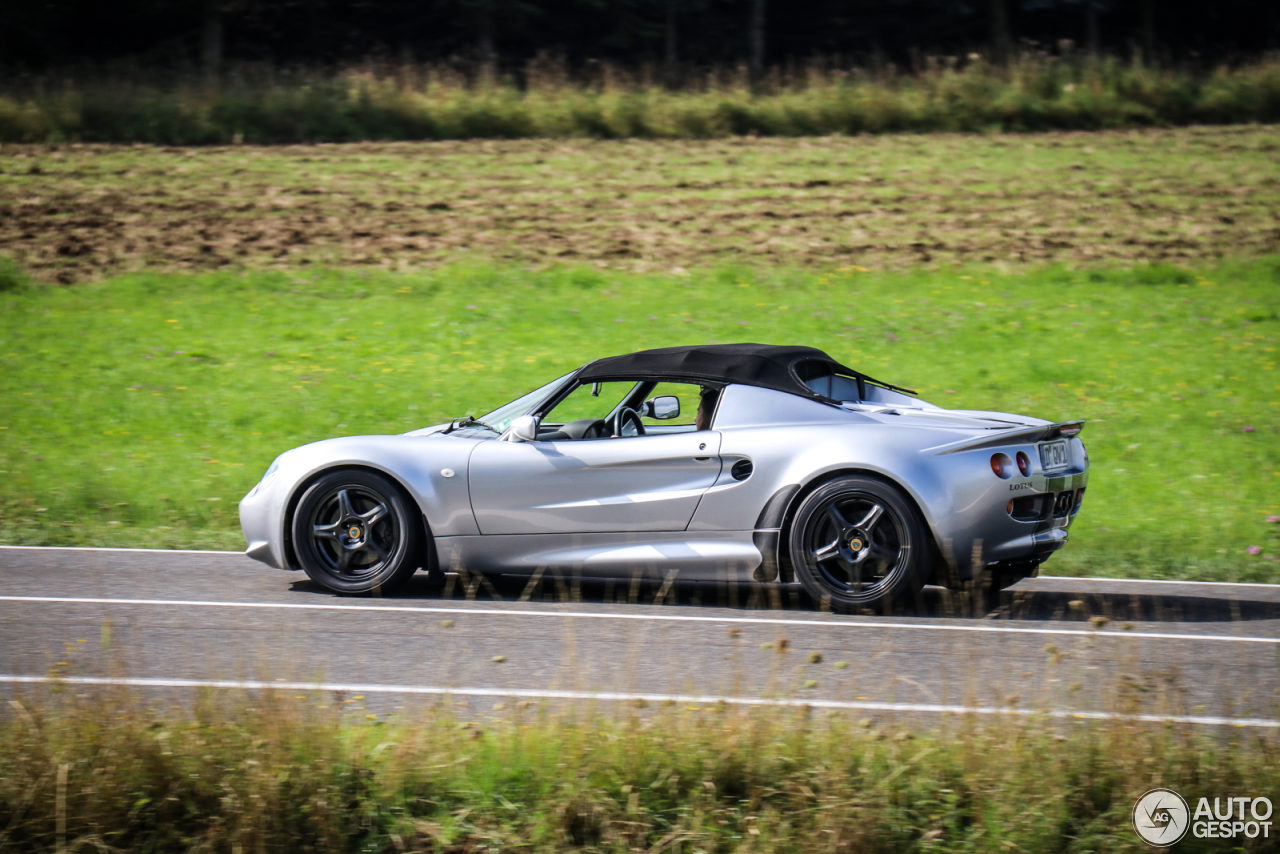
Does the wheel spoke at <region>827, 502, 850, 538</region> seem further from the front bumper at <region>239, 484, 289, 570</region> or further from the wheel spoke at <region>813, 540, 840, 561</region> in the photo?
the front bumper at <region>239, 484, 289, 570</region>

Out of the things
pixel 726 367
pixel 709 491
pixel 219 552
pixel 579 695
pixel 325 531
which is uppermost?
pixel 726 367

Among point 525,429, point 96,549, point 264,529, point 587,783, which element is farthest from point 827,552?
point 96,549

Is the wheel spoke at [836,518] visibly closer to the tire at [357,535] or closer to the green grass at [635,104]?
the tire at [357,535]

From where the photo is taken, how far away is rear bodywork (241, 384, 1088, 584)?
255 inches

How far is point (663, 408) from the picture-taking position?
22.5ft

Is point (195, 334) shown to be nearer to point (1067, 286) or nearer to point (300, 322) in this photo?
point (300, 322)

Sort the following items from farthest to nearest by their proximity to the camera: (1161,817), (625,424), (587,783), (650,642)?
(625,424) → (650,642) → (587,783) → (1161,817)

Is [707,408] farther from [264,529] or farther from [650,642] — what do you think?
[264,529]

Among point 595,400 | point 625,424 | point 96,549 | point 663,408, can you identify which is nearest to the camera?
point 663,408

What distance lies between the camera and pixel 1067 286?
15.1 meters

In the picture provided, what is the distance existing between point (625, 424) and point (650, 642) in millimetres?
1568

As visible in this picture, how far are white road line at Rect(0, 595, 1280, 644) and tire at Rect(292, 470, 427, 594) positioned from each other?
226 mm

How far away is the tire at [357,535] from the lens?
703cm

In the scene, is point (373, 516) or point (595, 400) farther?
point (595, 400)
